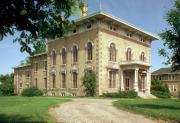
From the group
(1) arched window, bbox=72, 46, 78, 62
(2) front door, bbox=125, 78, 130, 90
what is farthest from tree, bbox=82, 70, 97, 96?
(2) front door, bbox=125, 78, 130, 90

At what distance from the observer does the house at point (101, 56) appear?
39.3 meters

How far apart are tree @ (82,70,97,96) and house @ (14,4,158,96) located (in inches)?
22.4

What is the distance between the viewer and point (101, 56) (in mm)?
39031

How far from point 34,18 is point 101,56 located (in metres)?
29.6

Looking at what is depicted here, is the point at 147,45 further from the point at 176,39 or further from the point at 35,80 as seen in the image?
the point at 176,39

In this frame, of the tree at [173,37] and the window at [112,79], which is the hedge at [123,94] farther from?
the tree at [173,37]

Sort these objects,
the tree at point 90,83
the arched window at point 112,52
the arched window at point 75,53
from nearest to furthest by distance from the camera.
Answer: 1. the tree at point 90,83
2. the arched window at point 112,52
3. the arched window at point 75,53

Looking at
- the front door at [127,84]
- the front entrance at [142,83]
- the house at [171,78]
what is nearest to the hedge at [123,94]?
the front door at [127,84]

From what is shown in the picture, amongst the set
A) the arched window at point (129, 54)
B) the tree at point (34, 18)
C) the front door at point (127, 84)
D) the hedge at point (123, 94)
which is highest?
the arched window at point (129, 54)

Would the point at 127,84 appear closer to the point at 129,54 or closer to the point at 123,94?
the point at 129,54

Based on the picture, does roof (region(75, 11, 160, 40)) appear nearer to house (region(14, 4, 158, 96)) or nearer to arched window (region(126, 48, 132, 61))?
house (region(14, 4, 158, 96))

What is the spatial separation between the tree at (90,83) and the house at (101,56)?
0.57 meters

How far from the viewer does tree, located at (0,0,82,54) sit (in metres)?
9.23

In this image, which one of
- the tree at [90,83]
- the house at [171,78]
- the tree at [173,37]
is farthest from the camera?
the house at [171,78]
